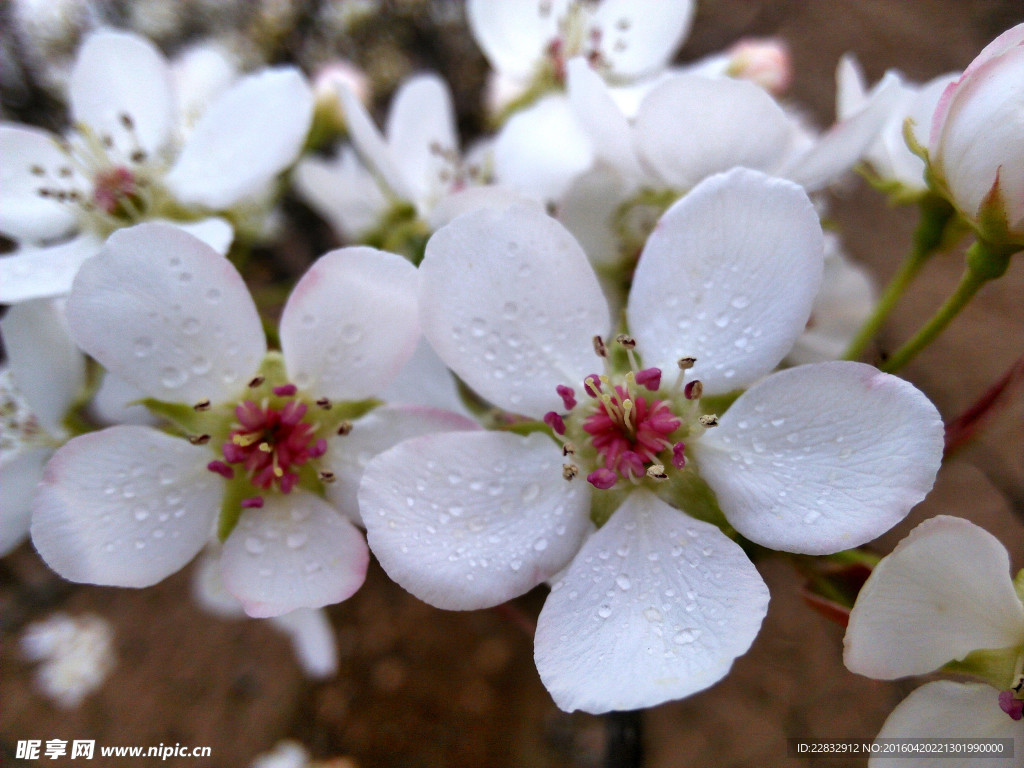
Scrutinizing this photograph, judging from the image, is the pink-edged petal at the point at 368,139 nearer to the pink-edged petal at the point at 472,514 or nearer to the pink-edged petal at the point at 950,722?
the pink-edged petal at the point at 472,514

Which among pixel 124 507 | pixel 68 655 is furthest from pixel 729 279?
pixel 68 655

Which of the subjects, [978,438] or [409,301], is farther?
[978,438]

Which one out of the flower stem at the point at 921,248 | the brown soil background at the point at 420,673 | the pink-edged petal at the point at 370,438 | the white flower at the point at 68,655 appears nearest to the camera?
the pink-edged petal at the point at 370,438

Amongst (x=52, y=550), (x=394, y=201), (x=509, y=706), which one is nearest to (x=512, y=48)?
(x=394, y=201)

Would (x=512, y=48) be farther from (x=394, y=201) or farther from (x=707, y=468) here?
(x=707, y=468)

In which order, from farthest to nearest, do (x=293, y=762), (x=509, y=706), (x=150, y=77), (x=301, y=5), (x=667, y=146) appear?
(x=301, y=5)
(x=509, y=706)
(x=293, y=762)
(x=150, y=77)
(x=667, y=146)

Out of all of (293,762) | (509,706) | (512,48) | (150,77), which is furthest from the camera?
(509,706)

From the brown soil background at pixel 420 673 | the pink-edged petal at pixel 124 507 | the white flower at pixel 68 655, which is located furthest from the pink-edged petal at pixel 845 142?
the white flower at pixel 68 655
